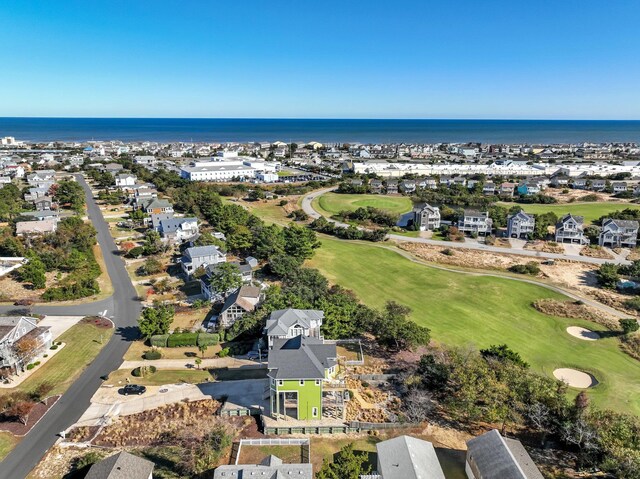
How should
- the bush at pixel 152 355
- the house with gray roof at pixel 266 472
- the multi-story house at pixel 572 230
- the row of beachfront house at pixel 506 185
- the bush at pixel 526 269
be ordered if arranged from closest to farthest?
the house with gray roof at pixel 266 472, the bush at pixel 152 355, the bush at pixel 526 269, the multi-story house at pixel 572 230, the row of beachfront house at pixel 506 185

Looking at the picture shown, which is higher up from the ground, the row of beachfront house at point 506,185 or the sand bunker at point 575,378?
the row of beachfront house at point 506,185

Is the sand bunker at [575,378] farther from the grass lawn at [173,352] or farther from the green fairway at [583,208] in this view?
the green fairway at [583,208]

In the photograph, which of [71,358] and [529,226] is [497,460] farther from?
[529,226]

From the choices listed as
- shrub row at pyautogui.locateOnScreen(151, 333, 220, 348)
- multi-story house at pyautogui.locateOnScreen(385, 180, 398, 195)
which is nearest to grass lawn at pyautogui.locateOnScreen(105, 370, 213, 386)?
shrub row at pyautogui.locateOnScreen(151, 333, 220, 348)

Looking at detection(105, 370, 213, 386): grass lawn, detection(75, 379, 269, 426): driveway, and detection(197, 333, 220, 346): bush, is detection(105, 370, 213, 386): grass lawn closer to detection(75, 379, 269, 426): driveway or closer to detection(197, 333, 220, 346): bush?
detection(75, 379, 269, 426): driveway

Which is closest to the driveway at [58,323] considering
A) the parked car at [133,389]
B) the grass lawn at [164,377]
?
the grass lawn at [164,377]

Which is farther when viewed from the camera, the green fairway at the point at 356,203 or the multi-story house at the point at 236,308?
the green fairway at the point at 356,203

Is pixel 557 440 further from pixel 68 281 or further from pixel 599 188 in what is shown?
pixel 599 188
